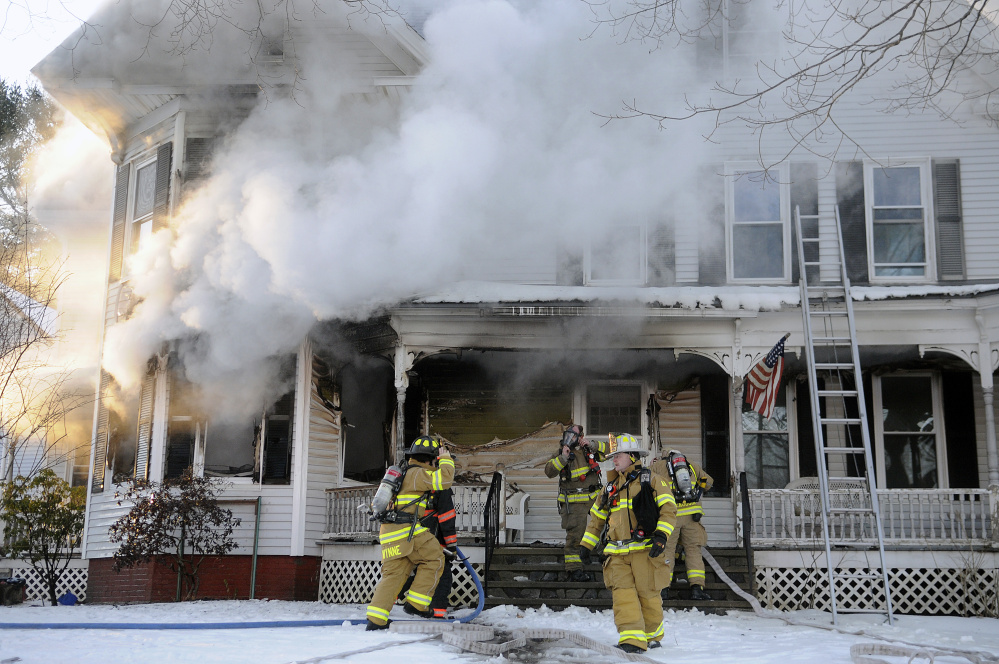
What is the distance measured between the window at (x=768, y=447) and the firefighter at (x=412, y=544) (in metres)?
6.20

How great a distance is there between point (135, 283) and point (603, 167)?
263 inches

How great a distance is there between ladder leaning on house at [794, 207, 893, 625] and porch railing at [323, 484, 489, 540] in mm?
4097

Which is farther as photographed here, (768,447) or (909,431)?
(768,447)

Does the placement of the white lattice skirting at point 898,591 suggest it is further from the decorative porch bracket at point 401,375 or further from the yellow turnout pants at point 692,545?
the decorative porch bracket at point 401,375

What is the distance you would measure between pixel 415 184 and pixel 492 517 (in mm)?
4169

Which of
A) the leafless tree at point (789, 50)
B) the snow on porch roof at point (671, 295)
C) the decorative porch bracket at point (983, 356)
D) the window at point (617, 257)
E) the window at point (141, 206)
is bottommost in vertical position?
the decorative porch bracket at point (983, 356)

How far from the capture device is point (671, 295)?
A: 38.4ft

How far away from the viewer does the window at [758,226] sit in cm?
1301

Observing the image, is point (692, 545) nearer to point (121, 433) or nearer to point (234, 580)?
point (234, 580)

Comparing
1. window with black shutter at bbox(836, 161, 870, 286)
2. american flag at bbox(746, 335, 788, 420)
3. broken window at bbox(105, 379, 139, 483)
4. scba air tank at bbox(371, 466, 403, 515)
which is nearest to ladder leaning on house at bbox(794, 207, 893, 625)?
window with black shutter at bbox(836, 161, 870, 286)

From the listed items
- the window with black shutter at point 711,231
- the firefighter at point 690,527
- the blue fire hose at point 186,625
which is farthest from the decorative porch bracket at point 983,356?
the blue fire hose at point 186,625

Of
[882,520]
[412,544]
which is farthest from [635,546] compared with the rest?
[882,520]

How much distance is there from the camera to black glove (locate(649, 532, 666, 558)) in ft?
23.2

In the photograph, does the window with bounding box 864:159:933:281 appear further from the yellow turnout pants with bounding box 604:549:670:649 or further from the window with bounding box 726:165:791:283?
the yellow turnout pants with bounding box 604:549:670:649
